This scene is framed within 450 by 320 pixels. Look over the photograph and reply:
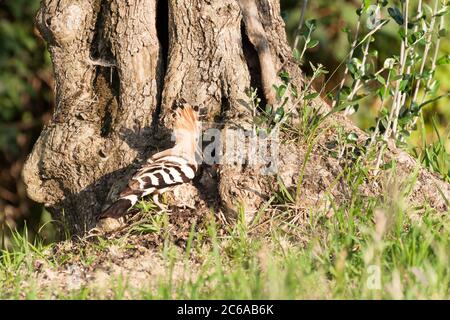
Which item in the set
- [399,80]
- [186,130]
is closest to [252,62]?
[186,130]

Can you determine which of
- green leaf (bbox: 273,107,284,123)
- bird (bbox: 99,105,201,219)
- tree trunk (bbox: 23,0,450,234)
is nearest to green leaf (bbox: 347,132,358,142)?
tree trunk (bbox: 23,0,450,234)

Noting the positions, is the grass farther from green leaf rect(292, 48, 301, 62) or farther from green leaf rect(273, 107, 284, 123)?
green leaf rect(292, 48, 301, 62)

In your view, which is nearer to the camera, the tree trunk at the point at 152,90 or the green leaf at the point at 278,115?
the green leaf at the point at 278,115

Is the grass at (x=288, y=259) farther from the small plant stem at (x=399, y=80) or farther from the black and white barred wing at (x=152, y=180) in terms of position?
the small plant stem at (x=399, y=80)

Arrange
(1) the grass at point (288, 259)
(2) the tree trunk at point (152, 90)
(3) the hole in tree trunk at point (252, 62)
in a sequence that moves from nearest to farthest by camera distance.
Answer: (1) the grass at point (288, 259) → (2) the tree trunk at point (152, 90) → (3) the hole in tree trunk at point (252, 62)

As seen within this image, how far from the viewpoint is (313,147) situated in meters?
5.82

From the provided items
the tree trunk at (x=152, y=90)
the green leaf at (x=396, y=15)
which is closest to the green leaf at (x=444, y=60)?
the green leaf at (x=396, y=15)

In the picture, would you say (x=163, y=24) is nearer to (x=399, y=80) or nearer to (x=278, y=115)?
(x=278, y=115)

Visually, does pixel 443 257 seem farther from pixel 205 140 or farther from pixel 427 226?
pixel 205 140

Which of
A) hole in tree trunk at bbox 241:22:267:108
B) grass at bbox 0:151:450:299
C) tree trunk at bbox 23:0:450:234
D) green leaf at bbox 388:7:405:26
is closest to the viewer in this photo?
grass at bbox 0:151:450:299

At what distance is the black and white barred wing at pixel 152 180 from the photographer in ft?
17.9

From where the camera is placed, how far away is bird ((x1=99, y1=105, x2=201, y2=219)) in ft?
17.9

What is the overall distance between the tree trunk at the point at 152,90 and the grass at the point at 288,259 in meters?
0.29

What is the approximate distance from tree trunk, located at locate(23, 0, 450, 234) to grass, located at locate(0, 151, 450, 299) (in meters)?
0.29
